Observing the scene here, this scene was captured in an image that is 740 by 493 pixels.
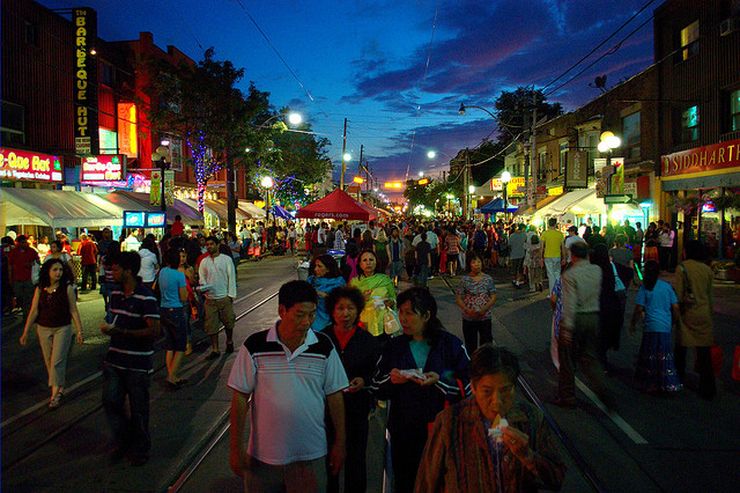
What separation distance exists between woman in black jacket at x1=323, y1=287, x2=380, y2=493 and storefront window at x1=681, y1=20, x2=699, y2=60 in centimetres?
2062

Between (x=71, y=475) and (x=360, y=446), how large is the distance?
8.62 ft

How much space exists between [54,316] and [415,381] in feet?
16.2

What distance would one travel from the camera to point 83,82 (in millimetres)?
22500

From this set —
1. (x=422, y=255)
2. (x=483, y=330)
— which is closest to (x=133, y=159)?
(x=422, y=255)

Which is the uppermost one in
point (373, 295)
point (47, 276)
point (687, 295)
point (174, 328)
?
point (47, 276)

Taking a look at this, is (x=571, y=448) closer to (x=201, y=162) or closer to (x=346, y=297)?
(x=346, y=297)

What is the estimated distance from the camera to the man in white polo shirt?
122 inches

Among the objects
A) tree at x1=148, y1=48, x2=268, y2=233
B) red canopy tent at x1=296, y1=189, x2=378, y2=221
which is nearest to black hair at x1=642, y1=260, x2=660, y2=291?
red canopy tent at x1=296, y1=189, x2=378, y2=221

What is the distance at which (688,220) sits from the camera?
2056 cm

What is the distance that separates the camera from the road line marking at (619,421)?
5.43m

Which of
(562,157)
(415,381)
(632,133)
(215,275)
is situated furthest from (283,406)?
(562,157)

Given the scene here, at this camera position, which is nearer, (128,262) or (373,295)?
(128,262)

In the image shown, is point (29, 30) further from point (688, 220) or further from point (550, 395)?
point (688, 220)

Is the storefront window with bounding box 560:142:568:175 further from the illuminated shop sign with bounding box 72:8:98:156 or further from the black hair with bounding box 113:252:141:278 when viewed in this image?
the black hair with bounding box 113:252:141:278
